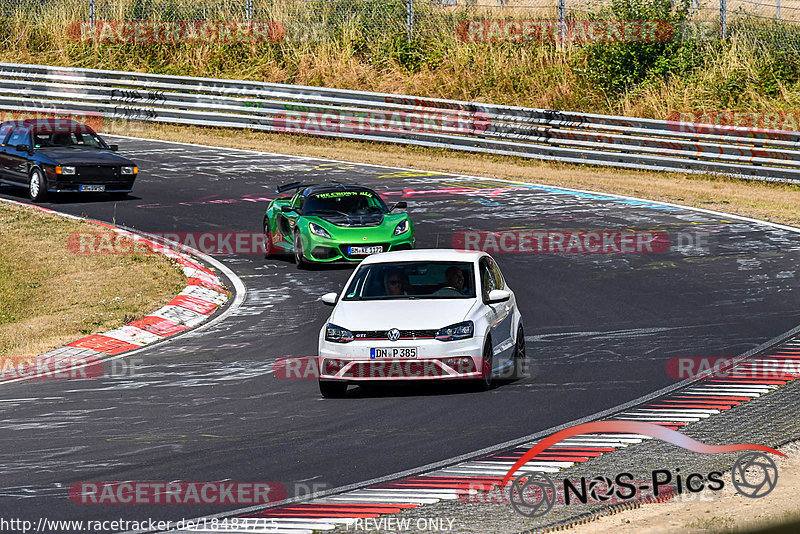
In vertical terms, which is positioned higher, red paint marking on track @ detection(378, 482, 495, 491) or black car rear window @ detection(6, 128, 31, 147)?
black car rear window @ detection(6, 128, 31, 147)

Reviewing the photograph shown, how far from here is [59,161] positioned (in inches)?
953

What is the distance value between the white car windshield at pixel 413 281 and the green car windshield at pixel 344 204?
6.62 m

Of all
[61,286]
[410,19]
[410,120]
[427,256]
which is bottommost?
[61,286]

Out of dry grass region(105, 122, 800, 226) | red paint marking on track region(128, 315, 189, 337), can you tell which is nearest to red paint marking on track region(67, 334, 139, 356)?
red paint marking on track region(128, 315, 189, 337)

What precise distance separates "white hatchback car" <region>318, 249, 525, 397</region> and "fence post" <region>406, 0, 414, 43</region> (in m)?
24.4

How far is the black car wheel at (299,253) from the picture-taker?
769 inches

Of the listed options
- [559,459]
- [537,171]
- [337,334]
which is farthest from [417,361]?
[537,171]

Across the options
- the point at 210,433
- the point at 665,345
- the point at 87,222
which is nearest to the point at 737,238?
the point at 665,345

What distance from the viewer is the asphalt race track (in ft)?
31.2

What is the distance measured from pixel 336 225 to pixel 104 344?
16.1 feet

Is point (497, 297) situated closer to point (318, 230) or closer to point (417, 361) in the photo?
point (417, 361)

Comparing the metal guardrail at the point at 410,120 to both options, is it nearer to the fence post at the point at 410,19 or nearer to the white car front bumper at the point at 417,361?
the fence post at the point at 410,19

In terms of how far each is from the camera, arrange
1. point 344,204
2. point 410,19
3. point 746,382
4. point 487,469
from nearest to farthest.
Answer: point 487,469 < point 746,382 < point 344,204 < point 410,19

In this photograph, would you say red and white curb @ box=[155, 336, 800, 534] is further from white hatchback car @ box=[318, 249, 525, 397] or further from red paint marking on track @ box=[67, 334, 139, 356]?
red paint marking on track @ box=[67, 334, 139, 356]
